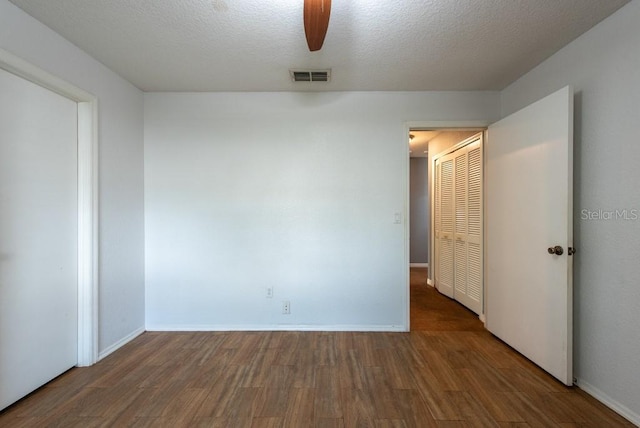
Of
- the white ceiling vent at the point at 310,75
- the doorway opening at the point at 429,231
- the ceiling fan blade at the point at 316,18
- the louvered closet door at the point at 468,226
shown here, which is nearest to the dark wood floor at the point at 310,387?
the doorway opening at the point at 429,231

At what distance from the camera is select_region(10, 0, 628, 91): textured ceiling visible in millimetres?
1640

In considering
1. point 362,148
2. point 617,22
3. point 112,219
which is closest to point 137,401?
point 112,219

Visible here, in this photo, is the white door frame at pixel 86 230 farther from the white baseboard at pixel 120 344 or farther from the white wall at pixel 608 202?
the white wall at pixel 608 202

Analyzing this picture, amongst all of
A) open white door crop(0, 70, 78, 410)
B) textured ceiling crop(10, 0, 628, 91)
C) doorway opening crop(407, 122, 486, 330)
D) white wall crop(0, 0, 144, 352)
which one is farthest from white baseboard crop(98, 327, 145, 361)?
Result: doorway opening crop(407, 122, 486, 330)

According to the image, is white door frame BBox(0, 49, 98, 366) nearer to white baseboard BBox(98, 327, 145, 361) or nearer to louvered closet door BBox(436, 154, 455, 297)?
white baseboard BBox(98, 327, 145, 361)

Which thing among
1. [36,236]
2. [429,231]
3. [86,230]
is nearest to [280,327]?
→ [86,230]

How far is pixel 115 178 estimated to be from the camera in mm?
2412

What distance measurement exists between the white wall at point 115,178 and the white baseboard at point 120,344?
2cm

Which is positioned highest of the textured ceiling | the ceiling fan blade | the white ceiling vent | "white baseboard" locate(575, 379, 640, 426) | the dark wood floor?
the textured ceiling

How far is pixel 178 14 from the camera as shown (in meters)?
1.70

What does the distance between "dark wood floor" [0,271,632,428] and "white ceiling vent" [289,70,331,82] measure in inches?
94.2

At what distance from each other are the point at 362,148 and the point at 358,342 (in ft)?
6.09

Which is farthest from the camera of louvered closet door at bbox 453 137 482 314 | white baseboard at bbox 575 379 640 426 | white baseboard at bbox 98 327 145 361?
louvered closet door at bbox 453 137 482 314

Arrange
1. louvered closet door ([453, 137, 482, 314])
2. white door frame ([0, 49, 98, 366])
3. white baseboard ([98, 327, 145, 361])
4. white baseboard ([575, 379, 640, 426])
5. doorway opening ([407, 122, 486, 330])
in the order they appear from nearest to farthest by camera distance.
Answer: white baseboard ([575, 379, 640, 426]) → white door frame ([0, 49, 98, 366]) → white baseboard ([98, 327, 145, 361]) → doorway opening ([407, 122, 486, 330]) → louvered closet door ([453, 137, 482, 314])
